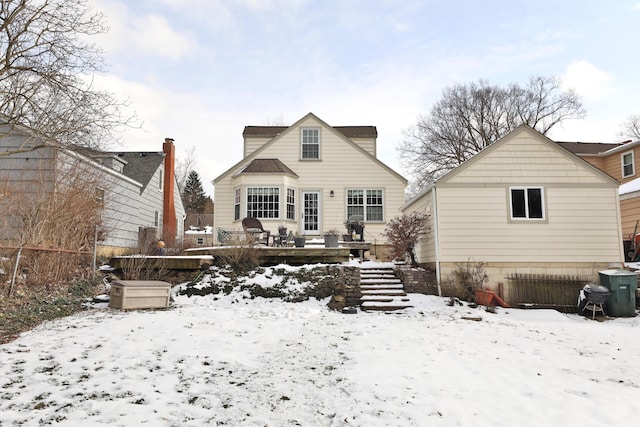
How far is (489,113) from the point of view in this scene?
89.3ft

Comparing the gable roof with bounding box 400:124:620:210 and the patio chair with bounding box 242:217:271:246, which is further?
the patio chair with bounding box 242:217:271:246

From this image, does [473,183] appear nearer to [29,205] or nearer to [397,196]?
[397,196]

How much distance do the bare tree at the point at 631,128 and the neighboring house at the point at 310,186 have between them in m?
25.8

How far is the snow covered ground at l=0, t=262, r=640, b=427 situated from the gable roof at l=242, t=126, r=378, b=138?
12.6 meters

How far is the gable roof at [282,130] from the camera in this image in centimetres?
1900

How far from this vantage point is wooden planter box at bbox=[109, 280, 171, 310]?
25.6 feet

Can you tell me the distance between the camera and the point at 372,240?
52.9 feet

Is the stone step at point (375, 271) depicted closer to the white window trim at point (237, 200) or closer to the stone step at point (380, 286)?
the stone step at point (380, 286)

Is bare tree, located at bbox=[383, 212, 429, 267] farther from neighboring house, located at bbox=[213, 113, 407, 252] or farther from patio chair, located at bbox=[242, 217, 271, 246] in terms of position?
neighboring house, located at bbox=[213, 113, 407, 252]

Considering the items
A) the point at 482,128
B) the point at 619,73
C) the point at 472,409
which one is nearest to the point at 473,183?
the point at 619,73

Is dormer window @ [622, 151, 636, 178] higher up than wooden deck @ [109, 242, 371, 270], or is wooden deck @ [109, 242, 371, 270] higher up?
dormer window @ [622, 151, 636, 178]

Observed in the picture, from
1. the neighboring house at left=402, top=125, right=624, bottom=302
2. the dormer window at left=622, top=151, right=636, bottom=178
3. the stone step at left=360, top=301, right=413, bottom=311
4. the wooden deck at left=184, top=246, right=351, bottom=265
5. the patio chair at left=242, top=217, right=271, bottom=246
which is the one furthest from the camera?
the dormer window at left=622, top=151, right=636, bottom=178

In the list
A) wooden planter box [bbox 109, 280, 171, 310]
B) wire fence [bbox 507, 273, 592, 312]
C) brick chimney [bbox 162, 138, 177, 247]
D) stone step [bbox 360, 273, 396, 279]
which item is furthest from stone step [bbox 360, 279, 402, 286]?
brick chimney [bbox 162, 138, 177, 247]

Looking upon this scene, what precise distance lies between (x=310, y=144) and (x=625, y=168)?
624 inches
